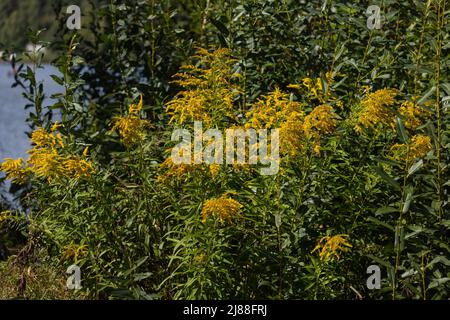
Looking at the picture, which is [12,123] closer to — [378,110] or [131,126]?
[131,126]

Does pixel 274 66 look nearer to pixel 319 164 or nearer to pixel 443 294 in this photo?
pixel 319 164

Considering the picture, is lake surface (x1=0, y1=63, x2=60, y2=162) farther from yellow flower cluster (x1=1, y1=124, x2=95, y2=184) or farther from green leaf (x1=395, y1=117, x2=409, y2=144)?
green leaf (x1=395, y1=117, x2=409, y2=144)

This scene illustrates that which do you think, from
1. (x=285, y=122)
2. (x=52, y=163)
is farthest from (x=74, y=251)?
(x=285, y=122)

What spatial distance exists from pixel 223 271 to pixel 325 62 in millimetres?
1958

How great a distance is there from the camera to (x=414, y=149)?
366 cm

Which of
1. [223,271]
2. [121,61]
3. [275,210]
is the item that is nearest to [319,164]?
[275,210]

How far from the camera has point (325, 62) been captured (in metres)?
5.12

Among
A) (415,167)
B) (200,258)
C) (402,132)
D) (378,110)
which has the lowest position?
(200,258)

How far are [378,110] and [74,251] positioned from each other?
1485 mm
